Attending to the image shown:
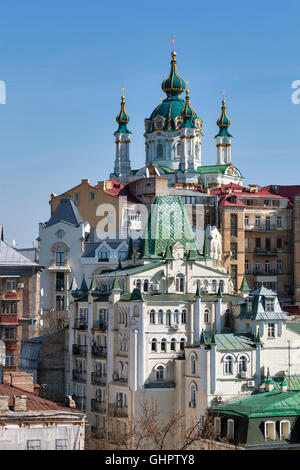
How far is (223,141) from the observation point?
576ft

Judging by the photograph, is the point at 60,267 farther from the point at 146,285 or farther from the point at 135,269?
the point at 146,285

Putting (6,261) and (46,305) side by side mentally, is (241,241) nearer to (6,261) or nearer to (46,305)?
(46,305)

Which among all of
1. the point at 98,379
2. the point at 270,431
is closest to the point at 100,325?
the point at 98,379

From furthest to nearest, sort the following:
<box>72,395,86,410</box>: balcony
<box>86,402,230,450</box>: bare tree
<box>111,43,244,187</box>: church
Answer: <box>111,43,244,187</box>: church → <box>72,395,86,410</box>: balcony → <box>86,402,230,450</box>: bare tree

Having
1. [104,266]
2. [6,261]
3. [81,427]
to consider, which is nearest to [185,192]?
[104,266]

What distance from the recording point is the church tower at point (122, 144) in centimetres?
16912

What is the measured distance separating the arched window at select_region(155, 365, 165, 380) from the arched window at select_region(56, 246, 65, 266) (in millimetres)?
46905

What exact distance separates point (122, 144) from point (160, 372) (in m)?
101

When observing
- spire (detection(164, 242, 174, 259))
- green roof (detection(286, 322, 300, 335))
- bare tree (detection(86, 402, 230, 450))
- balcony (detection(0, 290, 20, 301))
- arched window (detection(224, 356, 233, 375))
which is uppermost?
spire (detection(164, 242, 174, 259))

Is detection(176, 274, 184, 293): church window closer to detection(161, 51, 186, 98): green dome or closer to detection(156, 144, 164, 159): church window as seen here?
detection(156, 144, 164, 159): church window

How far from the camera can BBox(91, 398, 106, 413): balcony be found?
75.5 m

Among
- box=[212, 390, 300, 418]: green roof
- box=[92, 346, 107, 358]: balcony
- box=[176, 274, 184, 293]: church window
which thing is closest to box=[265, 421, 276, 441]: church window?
box=[212, 390, 300, 418]: green roof
